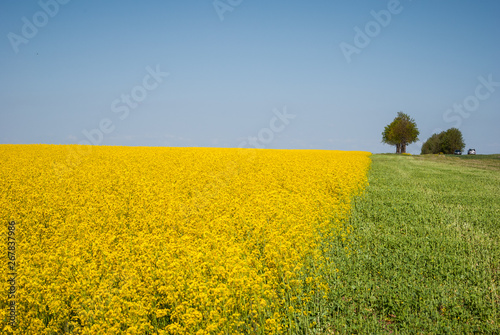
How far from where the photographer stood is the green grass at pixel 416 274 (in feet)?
17.1

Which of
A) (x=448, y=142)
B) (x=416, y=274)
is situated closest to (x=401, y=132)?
(x=448, y=142)

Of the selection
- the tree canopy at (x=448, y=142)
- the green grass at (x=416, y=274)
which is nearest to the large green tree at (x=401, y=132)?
the tree canopy at (x=448, y=142)

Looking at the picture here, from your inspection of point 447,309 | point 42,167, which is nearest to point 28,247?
point 447,309

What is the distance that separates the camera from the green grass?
520cm

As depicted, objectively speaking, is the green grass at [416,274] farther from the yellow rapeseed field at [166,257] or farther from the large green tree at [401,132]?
the large green tree at [401,132]

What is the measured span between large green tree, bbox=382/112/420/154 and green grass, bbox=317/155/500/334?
84935 mm

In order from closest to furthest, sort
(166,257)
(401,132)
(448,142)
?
1. (166,257)
2. (401,132)
3. (448,142)

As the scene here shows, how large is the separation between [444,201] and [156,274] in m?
12.6

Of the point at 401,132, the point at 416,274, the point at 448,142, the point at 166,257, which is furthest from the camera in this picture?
the point at 448,142

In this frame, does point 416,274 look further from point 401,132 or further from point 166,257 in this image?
point 401,132

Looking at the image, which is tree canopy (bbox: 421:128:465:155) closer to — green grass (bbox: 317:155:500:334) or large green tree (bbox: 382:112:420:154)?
large green tree (bbox: 382:112:420:154)

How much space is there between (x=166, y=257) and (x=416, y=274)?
15.8 feet

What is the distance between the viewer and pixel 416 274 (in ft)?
22.1

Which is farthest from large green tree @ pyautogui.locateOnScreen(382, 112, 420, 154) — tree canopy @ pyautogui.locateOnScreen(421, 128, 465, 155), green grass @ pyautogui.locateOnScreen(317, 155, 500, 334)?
green grass @ pyautogui.locateOnScreen(317, 155, 500, 334)
